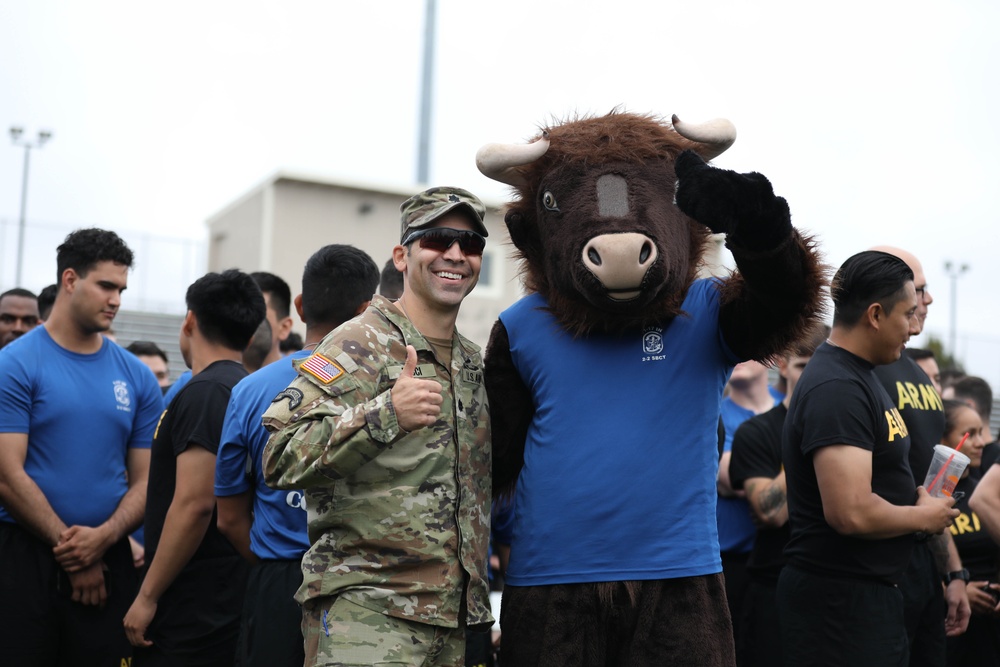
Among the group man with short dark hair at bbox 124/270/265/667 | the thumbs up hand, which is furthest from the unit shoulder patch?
man with short dark hair at bbox 124/270/265/667

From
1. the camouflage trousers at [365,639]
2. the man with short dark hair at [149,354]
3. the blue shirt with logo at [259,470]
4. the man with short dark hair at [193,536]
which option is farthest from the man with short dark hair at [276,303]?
the camouflage trousers at [365,639]

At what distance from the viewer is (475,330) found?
74.0ft

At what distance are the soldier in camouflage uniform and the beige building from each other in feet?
58.1

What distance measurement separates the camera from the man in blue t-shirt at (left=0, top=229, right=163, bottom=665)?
468 centimetres

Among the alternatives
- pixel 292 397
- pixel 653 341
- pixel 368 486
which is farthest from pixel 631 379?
pixel 292 397

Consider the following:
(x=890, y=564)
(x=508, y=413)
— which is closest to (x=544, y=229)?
(x=508, y=413)

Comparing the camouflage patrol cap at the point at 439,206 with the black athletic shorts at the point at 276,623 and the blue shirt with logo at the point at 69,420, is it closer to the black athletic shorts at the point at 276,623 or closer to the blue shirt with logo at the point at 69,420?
the black athletic shorts at the point at 276,623

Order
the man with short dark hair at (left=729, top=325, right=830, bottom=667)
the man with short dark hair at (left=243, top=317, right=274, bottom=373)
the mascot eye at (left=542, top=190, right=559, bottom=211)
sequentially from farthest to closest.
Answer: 1. the man with short dark hair at (left=243, top=317, right=274, bottom=373)
2. the man with short dark hair at (left=729, top=325, right=830, bottom=667)
3. the mascot eye at (left=542, top=190, right=559, bottom=211)

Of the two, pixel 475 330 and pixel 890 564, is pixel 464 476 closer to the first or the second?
pixel 890 564

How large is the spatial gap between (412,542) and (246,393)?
4.42 ft

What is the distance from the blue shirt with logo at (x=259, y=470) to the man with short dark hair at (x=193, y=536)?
194 mm

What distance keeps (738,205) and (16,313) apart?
5667mm

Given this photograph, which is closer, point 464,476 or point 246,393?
point 464,476

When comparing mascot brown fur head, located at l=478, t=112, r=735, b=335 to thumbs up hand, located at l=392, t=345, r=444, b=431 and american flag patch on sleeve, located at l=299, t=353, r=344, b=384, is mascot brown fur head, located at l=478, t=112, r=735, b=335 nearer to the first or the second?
thumbs up hand, located at l=392, t=345, r=444, b=431
